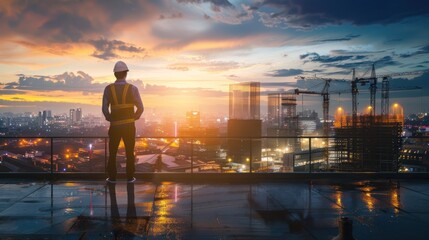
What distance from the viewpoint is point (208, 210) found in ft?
21.1

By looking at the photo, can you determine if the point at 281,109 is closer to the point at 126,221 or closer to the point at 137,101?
the point at 137,101

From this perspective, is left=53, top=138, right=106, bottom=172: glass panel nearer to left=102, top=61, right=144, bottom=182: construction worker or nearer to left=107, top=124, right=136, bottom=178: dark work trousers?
left=107, top=124, right=136, bottom=178: dark work trousers

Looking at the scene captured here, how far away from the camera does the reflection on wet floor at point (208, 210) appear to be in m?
5.15

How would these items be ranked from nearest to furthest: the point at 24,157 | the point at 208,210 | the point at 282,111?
the point at 208,210 < the point at 24,157 < the point at 282,111

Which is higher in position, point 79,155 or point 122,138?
point 122,138

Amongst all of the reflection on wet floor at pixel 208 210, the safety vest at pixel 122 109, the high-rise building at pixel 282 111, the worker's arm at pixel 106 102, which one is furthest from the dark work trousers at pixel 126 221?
the high-rise building at pixel 282 111

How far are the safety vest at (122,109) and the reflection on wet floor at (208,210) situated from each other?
1.44 m

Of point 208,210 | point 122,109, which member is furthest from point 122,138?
point 208,210

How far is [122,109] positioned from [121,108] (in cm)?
3

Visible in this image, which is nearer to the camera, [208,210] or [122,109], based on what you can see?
[208,210]

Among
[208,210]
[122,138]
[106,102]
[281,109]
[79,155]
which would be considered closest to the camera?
[208,210]

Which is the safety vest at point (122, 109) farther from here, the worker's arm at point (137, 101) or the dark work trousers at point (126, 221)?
the dark work trousers at point (126, 221)

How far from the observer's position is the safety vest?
316 inches

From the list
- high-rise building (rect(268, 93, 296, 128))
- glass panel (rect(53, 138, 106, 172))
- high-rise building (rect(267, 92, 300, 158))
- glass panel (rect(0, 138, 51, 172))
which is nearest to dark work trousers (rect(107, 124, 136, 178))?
glass panel (rect(53, 138, 106, 172))
